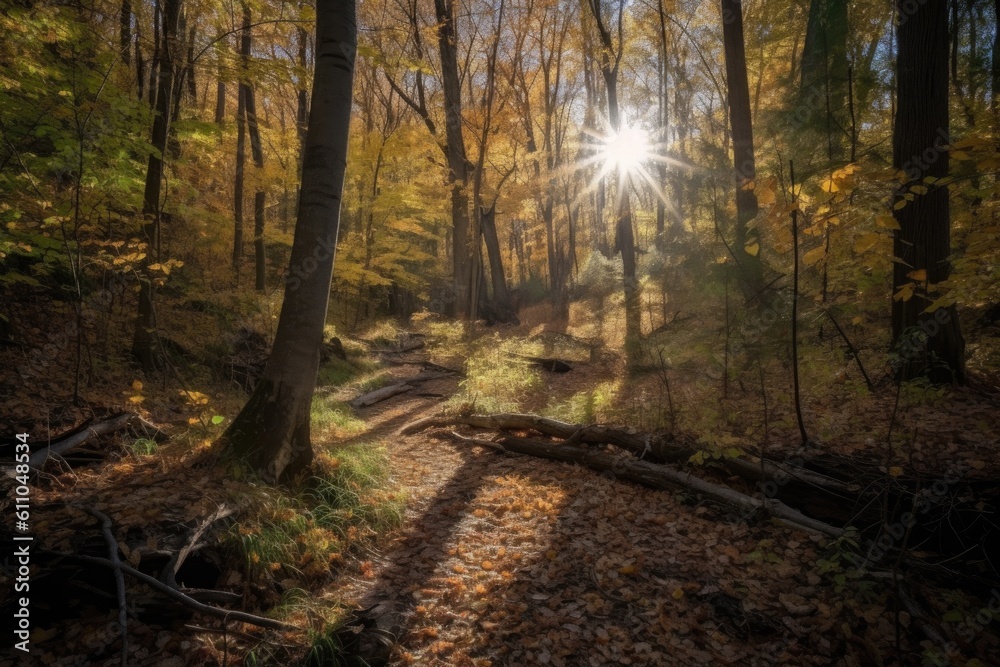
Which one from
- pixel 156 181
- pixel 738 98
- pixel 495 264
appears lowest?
pixel 156 181

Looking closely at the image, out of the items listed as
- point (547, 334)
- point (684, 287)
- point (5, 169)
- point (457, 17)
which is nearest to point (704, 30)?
point (457, 17)

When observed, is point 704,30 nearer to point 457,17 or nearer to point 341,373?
point 457,17

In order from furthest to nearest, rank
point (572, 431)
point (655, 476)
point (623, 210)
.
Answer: point (623, 210) < point (572, 431) < point (655, 476)

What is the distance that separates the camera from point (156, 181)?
23.2ft

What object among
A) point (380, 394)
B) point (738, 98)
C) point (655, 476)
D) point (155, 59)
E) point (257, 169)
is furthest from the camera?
point (257, 169)

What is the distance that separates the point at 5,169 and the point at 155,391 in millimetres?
3410

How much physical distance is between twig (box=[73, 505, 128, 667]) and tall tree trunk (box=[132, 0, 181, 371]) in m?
4.32

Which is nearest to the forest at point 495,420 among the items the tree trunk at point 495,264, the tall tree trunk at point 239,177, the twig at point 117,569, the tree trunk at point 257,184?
the twig at point 117,569

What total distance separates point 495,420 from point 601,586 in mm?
3849

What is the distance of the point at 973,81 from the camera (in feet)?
28.6

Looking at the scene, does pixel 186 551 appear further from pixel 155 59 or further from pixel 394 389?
pixel 155 59

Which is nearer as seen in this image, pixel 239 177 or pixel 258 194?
pixel 239 177

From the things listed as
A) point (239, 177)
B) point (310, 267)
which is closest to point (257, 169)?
point (239, 177)

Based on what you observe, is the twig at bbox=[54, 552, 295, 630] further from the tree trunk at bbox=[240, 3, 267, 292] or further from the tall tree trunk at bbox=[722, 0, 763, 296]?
the tree trunk at bbox=[240, 3, 267, 292]
